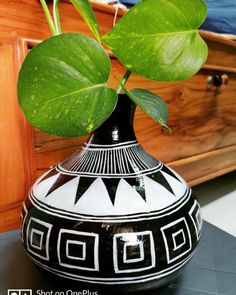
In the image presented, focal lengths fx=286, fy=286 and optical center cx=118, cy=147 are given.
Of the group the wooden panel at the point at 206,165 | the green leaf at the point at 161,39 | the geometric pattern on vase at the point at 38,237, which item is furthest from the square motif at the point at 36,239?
the wooden panel at the point at 206,165

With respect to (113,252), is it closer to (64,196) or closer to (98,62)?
(64,196)

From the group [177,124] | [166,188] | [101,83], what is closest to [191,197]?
[166,188]

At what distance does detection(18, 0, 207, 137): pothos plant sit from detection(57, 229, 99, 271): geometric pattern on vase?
116mm

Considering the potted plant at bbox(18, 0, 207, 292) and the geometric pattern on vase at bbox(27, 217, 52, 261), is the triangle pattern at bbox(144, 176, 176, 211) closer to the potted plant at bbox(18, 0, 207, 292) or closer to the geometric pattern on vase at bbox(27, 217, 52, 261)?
the potted plant at bbox(18, 0, 207, 292)

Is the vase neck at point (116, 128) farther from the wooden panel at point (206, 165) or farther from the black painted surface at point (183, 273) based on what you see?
the wooden panel at point (206, 165)

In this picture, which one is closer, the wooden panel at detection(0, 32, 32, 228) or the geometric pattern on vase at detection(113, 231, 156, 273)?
the geometric pattern on vase at detection(113, 231, 156, 273)

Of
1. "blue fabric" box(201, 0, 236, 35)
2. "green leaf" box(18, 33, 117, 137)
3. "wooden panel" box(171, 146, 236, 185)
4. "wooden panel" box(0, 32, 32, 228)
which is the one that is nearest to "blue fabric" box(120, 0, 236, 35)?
"blue fabric" box(201, 0, 236, 35)

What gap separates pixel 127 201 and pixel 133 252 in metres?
0.06

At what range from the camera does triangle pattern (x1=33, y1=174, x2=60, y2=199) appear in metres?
0.37

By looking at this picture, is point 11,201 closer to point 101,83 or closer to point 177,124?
point 101,83

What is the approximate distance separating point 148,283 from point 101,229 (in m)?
0.09

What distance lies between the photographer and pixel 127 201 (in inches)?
13.2

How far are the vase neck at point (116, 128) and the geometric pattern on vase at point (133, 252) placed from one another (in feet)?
0.41

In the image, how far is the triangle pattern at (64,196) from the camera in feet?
1.10
